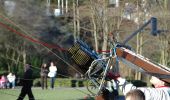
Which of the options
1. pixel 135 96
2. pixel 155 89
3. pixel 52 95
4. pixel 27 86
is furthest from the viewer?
pixel 52 95

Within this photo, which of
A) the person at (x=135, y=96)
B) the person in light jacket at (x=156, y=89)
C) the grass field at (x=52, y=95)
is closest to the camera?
the person at (x=135, y=96)

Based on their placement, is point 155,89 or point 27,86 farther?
point 27,86

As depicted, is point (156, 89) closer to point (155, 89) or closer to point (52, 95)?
point (155, 89)

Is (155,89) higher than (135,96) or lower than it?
lower

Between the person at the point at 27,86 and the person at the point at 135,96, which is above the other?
the person at the point at 135,96

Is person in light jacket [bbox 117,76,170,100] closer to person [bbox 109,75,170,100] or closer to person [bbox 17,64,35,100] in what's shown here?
person [bbox 109,75,170,100]

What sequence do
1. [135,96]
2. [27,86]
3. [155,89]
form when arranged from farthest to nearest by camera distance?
1. [27,86]
2. [155,89]
3. [135,96]

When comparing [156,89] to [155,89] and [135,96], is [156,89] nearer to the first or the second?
[155,89]

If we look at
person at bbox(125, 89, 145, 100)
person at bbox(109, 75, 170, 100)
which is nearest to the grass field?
person at bbox(109, 75, 170, 100)

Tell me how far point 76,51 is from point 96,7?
29.0m

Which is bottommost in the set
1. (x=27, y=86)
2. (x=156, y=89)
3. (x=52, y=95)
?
(x=52, y=95)

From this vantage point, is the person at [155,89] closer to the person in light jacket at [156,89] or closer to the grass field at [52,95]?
the person in light jacket at [156,89]

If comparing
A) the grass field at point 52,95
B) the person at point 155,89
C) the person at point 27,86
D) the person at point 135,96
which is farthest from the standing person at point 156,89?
the grass field at point 52,95

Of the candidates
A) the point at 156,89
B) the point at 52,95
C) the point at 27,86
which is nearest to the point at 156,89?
the point at 156,89
